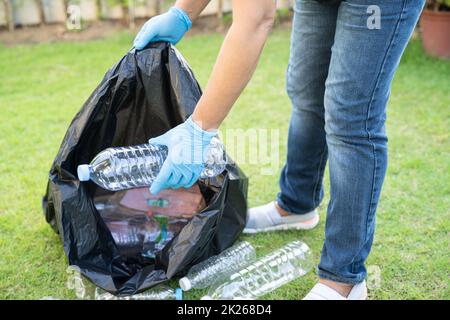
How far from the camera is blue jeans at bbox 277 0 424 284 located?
4.88ft

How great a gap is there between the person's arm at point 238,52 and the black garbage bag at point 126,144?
0.37 metres

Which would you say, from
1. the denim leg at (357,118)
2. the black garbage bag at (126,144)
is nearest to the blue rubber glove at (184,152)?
the black garbage bag at (126,144)

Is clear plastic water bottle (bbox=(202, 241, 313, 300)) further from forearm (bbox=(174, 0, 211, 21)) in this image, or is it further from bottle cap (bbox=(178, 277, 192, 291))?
forearm (bbox=(174, 0, 211, 21))

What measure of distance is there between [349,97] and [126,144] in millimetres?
876

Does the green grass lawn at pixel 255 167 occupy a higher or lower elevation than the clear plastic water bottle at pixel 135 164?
lower

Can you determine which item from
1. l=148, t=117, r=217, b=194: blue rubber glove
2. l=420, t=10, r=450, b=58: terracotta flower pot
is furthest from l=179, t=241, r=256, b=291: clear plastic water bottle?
l=420, t=10, r=450, b=58: terracotta flower pot

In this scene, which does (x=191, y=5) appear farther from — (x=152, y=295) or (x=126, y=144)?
(x=152, y=295)

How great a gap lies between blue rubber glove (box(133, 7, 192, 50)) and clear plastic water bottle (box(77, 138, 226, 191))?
37 cm

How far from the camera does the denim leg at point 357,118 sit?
148 cm

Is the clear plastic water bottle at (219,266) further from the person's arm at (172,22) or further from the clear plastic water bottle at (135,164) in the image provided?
the person's arm at (172,22)

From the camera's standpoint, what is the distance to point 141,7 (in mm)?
5441

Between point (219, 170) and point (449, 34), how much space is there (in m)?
3.26

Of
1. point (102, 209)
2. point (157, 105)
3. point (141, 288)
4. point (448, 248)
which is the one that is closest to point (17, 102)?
point (102, 209)

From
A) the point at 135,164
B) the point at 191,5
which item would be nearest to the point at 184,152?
the point at 135,164
